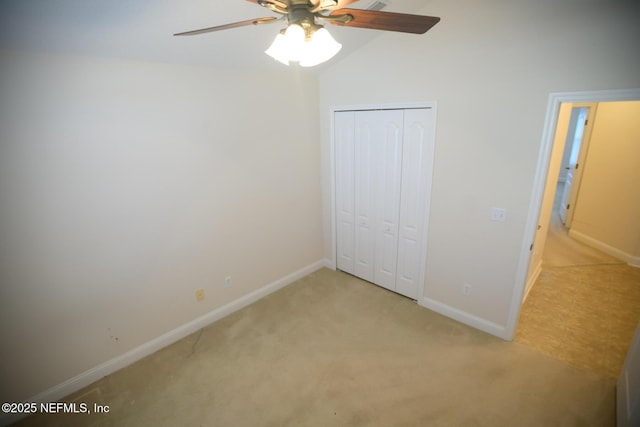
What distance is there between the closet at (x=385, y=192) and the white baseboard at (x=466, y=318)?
7.7 inches

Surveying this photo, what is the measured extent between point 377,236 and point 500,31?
2208 mm

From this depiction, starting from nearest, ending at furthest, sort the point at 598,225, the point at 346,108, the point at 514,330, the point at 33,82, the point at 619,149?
the point at 33,82 < the point at 514,330 < the point at 346,108 < the point at 619,149 < the point at 598,225

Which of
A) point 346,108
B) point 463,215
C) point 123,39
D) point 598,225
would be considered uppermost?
point 123,39

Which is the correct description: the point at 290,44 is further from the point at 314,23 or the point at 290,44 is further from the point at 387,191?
the point at 387,191

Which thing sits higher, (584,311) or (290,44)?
(290,44)

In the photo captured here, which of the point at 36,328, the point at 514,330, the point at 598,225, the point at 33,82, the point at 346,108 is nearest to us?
the point at 33,82

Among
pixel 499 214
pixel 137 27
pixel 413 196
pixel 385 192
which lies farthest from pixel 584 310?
pixel 137 27

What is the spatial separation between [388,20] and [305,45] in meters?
0.37

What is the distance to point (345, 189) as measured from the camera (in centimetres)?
369

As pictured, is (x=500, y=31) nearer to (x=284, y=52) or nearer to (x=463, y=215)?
(x=463, y=215)

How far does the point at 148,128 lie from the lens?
238cm

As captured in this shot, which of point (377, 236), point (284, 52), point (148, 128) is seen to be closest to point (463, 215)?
point (377, 236)

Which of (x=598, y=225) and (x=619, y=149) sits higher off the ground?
(x=619, y=149)

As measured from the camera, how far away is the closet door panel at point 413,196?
2858mm
